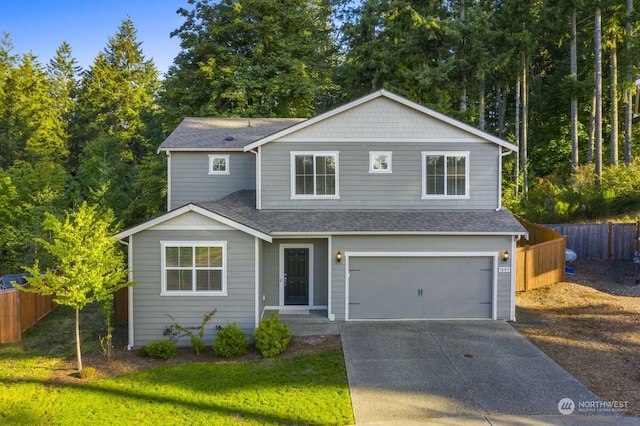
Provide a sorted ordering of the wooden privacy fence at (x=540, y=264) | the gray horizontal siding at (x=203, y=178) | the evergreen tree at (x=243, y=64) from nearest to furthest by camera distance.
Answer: the gray horizontal siding at (x=203, y=178)
the wooden privacy fence at (x=540, y=264)
the evergreen tree at (x=243, y=64)

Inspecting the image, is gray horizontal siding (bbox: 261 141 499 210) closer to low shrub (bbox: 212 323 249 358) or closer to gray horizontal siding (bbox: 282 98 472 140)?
gray horizontal siding (bbox: 282 98 472 140)

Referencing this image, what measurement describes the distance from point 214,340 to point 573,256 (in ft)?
51.3

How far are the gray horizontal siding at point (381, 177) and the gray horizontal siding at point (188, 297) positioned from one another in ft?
9.98

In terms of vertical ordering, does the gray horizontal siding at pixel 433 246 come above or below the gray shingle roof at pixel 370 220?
below

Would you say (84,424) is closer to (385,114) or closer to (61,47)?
(385,114)

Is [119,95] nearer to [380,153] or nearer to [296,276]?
[296,276]

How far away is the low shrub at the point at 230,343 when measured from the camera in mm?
10539

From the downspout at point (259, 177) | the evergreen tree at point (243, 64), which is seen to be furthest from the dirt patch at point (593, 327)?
the evergreen tree at point (243, 64)

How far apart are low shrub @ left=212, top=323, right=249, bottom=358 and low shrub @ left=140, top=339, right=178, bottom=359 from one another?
39.4 inches

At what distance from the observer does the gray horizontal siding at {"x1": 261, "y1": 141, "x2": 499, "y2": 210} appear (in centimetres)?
1396

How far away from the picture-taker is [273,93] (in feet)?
78.5

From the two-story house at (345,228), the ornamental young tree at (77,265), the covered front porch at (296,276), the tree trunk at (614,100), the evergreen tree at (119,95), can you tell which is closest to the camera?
the ornamental young tree at (77,265)

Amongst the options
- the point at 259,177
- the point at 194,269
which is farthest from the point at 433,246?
the point at 194,269

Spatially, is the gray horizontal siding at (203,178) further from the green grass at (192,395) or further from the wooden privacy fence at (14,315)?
the green grass at (192,395)
